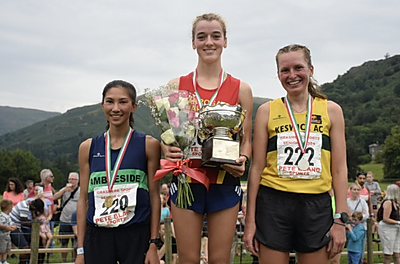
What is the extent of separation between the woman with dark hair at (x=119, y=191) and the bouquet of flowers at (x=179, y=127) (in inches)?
15.4

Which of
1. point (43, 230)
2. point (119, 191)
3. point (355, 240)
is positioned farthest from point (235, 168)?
point (43, 230)

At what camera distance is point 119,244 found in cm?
314

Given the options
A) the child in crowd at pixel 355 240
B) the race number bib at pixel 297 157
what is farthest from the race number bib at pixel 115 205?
the child in crowd at pixel 355 240

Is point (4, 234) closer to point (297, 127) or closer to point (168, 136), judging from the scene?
point (168, 136)

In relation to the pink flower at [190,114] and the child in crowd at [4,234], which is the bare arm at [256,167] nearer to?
the pink flower at [190,114]

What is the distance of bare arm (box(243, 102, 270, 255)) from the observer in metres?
2.96

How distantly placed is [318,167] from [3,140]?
203 meters

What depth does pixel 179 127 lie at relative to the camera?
284 cm

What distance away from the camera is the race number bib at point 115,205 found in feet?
10.2

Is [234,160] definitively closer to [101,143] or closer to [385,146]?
[101,143]

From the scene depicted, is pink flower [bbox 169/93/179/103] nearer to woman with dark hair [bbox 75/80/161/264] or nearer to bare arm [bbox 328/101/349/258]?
woman with dark hair [bbox 75/80/161/264]

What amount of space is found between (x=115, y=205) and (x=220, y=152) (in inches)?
37.8

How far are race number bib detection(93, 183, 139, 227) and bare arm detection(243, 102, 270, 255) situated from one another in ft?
2.73

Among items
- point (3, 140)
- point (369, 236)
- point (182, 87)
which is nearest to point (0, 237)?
point (182, 87)
